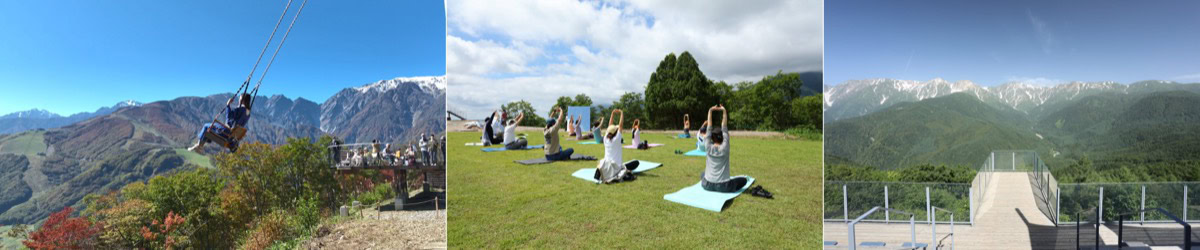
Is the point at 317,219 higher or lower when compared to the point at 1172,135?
lower

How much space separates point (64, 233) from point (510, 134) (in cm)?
759

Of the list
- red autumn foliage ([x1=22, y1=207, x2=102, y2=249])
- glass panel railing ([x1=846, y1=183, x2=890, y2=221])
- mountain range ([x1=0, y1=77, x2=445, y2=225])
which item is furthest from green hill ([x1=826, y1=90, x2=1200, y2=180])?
red autumn foliage ([x1=22, y1=207, x2=102, y2=249])

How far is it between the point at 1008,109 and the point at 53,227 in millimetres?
18110

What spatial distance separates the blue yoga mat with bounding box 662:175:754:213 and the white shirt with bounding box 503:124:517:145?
271 centimetres

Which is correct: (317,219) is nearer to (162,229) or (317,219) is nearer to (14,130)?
(14,130)

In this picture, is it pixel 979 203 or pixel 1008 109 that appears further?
pixel 1008 109

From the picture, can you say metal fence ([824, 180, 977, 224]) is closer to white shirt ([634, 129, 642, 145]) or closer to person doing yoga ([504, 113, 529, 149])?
white shirt ([634, 129, 642, 145])

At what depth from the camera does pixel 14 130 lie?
5801 mm

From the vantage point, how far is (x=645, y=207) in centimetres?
426

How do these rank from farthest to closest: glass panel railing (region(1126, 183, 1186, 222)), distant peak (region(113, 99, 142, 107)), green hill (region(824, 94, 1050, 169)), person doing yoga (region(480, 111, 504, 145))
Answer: green hill (region(824, 94, 1050, 169)) → distant peak (region(113, 99, 142, 107)) → glass panel railing (region(1126, 183, 1186, 222)) → person doing yoga (region(480, 111, 504, 145))

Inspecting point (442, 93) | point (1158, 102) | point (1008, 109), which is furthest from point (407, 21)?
point (1158, 102)

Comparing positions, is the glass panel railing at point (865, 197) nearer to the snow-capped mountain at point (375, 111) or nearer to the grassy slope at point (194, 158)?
the snow-capped mountain at point (375, 111)

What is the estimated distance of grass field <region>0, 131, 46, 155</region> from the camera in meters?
6.01

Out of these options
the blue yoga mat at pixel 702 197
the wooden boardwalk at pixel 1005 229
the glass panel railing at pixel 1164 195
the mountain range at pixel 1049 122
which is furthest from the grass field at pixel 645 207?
the glass panel railing at pixel 1164 195
